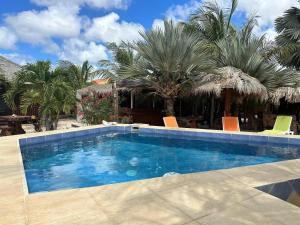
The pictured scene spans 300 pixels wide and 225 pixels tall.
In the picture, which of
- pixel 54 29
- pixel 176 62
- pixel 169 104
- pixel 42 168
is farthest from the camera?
pixel 54 29

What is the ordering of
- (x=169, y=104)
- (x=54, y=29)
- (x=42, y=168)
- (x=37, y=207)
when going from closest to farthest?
(x=37, y=207) < (x=42, y=168) < (x=169, y=104) < (x=54, y=29)

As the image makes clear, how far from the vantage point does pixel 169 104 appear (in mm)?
16547

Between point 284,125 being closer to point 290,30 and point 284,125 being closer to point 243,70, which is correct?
point 243,70

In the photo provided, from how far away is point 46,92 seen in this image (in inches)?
519

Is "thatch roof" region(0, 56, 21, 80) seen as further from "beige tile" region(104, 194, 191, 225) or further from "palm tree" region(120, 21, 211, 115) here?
"beige tile" region(104, 194, 191, 225)

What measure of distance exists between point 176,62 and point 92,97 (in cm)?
492

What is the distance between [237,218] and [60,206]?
7.25ft

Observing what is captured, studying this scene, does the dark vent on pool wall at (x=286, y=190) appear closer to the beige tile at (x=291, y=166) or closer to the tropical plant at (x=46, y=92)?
the beige tile at (x=291, y=166)

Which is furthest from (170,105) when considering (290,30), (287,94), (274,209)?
→ (274,209)

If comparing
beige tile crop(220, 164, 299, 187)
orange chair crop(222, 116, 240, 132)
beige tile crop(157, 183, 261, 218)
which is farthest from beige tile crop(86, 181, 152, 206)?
orange chair crop(222, 116, 240, 132)

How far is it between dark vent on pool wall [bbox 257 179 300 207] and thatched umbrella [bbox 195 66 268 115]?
9035 mm

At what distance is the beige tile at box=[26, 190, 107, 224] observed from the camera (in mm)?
3633

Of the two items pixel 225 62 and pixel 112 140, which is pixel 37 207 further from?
pixel 225 62

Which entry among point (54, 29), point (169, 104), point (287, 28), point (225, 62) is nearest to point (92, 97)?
point (169, 104)
